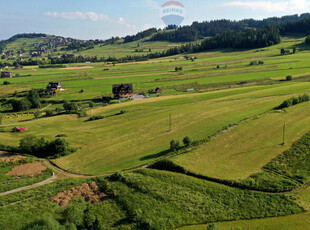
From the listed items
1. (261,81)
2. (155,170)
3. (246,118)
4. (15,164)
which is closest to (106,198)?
(155,170)

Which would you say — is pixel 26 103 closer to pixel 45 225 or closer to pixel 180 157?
pixel 180 157

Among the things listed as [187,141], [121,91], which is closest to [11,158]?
[187,141]

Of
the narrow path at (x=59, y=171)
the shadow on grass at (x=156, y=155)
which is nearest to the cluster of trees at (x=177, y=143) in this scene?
the shadow on grass at (x=156, y=155)

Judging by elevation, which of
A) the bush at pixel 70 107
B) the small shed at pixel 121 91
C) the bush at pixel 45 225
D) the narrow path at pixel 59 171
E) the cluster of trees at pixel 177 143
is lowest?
the narrow path at pixel 59 171

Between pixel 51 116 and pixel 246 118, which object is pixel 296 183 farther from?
pixel 51 116

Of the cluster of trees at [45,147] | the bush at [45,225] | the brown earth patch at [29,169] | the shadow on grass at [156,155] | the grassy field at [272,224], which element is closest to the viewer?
the bush at [45,225]

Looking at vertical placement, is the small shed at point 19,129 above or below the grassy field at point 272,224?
above

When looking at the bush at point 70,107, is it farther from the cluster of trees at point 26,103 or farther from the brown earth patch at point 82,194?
the brown earth patch at point 82,194
